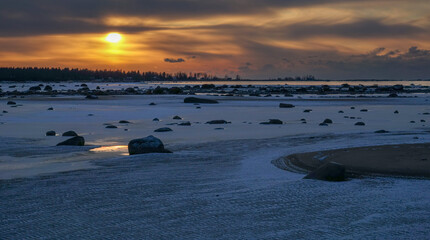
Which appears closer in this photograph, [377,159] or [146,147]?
[377,159]

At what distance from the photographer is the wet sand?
9094mm

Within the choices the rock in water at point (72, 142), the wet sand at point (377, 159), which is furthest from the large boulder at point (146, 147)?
the wet sand at point (377, 159)

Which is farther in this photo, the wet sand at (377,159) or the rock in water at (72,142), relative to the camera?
the rock in water at (72,142)

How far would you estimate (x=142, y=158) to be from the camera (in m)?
11.0

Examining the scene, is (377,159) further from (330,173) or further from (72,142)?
(72,142)

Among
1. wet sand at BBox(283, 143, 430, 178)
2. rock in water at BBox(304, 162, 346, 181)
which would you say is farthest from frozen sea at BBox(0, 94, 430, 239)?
wet sand at BBox(283, 143, 430, 178)

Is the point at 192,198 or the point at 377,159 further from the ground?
the point at 377,159

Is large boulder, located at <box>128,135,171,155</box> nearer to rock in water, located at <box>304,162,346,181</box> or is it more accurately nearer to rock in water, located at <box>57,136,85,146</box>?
rock in water, located at <box>57,136,85,146</box>

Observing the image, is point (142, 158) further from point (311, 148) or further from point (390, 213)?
point (390, 213)

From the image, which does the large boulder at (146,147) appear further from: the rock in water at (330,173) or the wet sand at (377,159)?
the rock in water at (330,173)

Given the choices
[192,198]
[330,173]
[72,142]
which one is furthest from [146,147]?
[330,173]

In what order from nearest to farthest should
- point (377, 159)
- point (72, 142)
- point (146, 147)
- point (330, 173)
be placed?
point (330, 173) < point (377, 159) < point (146, 147) < point (72, 142)

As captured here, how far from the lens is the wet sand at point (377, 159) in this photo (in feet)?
29.8

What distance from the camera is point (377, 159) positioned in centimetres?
1031
